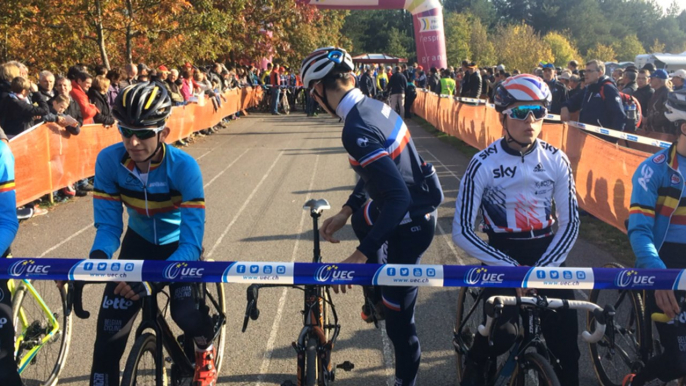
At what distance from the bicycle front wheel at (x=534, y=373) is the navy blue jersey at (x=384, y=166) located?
0.90m

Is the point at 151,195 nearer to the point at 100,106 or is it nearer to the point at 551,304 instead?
the point at 551,304

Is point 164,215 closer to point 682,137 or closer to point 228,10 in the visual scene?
point 682,137

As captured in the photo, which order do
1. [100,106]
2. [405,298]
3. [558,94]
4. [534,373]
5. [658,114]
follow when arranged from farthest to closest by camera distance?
1. [558,94]
2. [100,106]
3. [658,114]
4. [405,298]
5. [534,373]

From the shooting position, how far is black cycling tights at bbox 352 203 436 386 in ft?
12.8

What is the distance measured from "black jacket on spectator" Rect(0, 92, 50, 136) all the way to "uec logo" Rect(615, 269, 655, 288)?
9.49m

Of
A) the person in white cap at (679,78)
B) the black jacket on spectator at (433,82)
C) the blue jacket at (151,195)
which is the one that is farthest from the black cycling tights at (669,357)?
the black jacket on spectator at (433,82)

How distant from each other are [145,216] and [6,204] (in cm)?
73

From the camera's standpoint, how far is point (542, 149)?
12.5 feet

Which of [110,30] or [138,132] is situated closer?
[138,132]

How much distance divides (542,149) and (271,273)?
1.65 meters

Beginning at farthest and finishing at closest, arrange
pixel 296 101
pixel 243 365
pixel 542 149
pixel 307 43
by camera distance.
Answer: pixel 307 43 < pixel 296 101 < pixel 243 365 < pixel 542 149

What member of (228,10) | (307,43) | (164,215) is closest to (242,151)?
(228,10)

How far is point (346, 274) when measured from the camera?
3365 mm

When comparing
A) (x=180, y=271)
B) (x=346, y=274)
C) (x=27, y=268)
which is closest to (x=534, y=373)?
(x=346, y=274)
